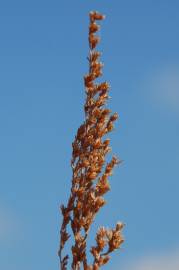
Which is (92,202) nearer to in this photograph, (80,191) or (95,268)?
(80,191)

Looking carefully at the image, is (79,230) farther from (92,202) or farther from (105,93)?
(105,93)

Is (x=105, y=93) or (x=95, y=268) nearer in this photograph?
(x=95, y=268)

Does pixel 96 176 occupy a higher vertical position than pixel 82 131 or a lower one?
lower

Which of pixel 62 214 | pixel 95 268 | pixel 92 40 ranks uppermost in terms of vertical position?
pixel 92 40

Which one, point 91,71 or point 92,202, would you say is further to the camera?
point 91,71

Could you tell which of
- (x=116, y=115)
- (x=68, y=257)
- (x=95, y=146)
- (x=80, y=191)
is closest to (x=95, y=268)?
(x=68, y=257)

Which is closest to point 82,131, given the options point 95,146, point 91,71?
point 95,146


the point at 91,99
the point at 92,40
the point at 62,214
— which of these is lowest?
the point at 62,214
